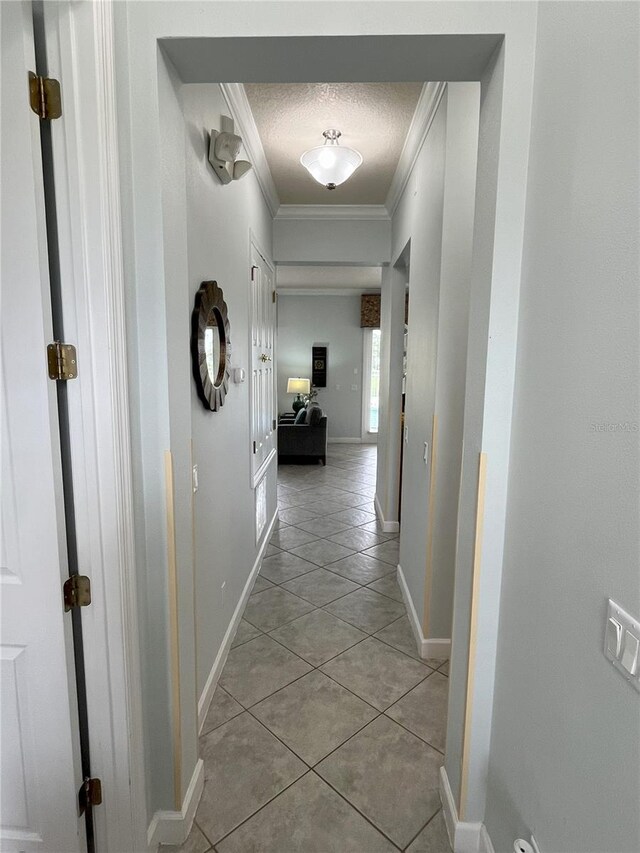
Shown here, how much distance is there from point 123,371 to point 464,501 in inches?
43.2

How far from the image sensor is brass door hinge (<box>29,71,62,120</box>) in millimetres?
1056

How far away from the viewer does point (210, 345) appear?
1.91 metres

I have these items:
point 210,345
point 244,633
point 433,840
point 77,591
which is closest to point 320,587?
point 244,633

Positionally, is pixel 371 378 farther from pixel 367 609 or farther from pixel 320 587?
pixel 367 609

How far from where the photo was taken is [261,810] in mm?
1604

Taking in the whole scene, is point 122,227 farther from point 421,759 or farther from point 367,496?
point 367,496

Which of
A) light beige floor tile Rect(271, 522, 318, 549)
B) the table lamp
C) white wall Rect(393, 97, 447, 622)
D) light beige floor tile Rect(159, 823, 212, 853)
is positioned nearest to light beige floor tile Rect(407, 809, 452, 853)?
light beige floor tile Rect(159, 823, 212, 853)

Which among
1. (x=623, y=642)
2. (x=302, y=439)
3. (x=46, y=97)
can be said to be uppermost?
(x=46, y=97)

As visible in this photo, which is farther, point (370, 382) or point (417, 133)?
point (370, 382)

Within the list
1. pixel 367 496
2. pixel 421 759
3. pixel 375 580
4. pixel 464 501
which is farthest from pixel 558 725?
pixel 367 496

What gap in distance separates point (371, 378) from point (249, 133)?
20.6 ft

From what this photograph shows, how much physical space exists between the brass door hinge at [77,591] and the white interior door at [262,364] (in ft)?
6.07

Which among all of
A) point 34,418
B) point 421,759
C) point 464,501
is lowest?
point 421,759

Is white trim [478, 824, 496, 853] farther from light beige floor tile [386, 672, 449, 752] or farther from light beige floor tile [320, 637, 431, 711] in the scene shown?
light beige floor tile [320, 637, 431, 711]
